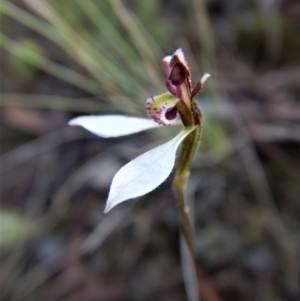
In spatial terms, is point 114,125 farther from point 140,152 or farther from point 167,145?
point 140,152

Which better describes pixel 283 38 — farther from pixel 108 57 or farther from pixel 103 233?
pixel 103 233

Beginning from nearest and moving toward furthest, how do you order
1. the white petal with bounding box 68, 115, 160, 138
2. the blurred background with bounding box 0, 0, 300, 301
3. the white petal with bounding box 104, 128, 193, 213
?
the white petal with bounding box 104, 128, 193, 213 < the white petal with bounding box 68, 115, 160, 138 < the blurred background with bounding box 0, 0, 300, 301

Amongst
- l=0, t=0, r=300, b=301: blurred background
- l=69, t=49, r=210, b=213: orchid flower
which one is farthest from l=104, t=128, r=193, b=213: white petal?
l=0, t=0, r=300, b=301: blurred background

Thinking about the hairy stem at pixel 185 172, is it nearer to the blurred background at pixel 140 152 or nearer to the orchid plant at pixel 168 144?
the orchid plant at pixel 168 144

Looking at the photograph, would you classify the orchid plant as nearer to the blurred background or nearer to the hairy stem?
the hairy stem

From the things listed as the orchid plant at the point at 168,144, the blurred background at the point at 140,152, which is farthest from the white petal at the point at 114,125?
the blurred background at the point at 140,152

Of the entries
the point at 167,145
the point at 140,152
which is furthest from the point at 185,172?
the point at 140,152
